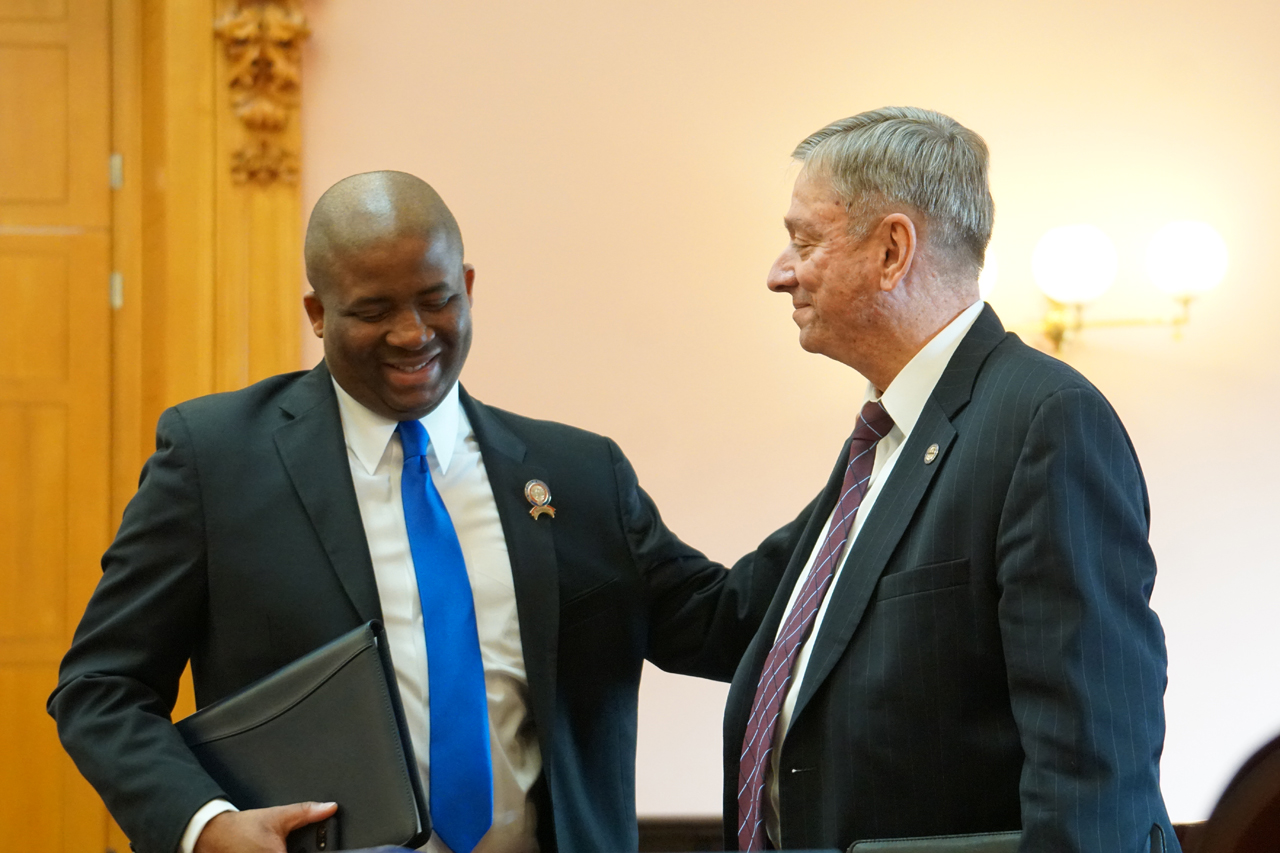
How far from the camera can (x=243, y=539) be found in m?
1.85

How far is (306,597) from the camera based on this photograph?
183 cm

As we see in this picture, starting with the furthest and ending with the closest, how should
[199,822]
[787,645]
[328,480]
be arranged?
[328,480] < [787,645] < [199,822]

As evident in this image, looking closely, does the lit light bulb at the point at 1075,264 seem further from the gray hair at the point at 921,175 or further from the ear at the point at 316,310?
the ear at the point at 316,310

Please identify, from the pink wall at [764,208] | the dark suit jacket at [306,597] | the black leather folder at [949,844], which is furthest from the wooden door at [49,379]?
the black leather folder at [949,844]

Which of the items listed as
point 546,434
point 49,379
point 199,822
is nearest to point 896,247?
point 546,434

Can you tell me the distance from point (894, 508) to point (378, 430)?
2.65ft

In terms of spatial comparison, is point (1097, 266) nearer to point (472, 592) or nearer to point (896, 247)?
point (896, 247)

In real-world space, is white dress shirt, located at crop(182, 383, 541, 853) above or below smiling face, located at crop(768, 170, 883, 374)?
below

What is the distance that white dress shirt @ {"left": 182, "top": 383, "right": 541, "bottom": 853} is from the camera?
6.09ft

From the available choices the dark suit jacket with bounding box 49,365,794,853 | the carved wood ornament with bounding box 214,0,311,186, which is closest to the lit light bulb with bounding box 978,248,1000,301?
the dark suit jacket with bounding box 49,365,794,853

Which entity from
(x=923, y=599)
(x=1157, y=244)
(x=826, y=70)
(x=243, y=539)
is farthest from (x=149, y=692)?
(x=1157, y=244)

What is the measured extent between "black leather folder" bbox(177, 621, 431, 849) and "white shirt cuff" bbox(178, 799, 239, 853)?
4 centimetres

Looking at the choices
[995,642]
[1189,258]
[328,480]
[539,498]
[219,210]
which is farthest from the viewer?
[1189,258]

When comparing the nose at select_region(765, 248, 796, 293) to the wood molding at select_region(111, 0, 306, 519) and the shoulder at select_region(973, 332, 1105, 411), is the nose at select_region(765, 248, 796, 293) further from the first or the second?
the wood molding at select_region(111, 0, 306, 519)
